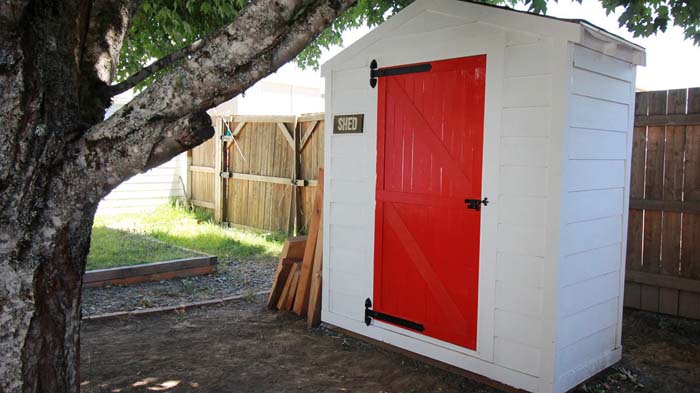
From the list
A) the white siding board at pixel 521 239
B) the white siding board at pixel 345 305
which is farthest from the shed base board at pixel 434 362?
the white siding board at pixel 521 239

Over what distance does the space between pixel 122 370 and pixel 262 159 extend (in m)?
6.47

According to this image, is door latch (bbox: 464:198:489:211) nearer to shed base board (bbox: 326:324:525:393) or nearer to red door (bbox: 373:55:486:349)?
red door (bbox: 373:55:486:349)

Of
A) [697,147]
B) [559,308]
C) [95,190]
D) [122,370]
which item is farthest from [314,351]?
[697,147]

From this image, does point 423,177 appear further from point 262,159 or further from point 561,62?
point 262,159

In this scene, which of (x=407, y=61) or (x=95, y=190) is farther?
(x=407, y=61)

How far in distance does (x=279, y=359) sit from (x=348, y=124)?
2.16 metres

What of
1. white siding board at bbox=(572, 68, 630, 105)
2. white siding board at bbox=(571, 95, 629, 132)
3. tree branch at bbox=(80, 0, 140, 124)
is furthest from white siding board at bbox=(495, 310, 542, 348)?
tree branch at bbox=(80, 0, 140, 124)

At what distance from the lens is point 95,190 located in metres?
2.48

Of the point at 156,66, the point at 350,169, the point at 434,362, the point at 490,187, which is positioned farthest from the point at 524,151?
the point at 156,66

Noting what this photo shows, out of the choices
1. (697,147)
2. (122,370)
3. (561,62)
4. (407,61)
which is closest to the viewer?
(561,62)

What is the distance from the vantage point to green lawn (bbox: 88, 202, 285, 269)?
812cm

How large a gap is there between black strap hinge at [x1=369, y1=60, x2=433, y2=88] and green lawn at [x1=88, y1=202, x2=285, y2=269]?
14.2 feet

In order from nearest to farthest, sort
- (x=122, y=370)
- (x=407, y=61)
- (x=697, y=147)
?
(x=122, y=370)
(x=407, y=61)
(x=697, y=147)

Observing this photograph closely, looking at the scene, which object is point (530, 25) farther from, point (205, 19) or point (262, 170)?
point (262, 170)
